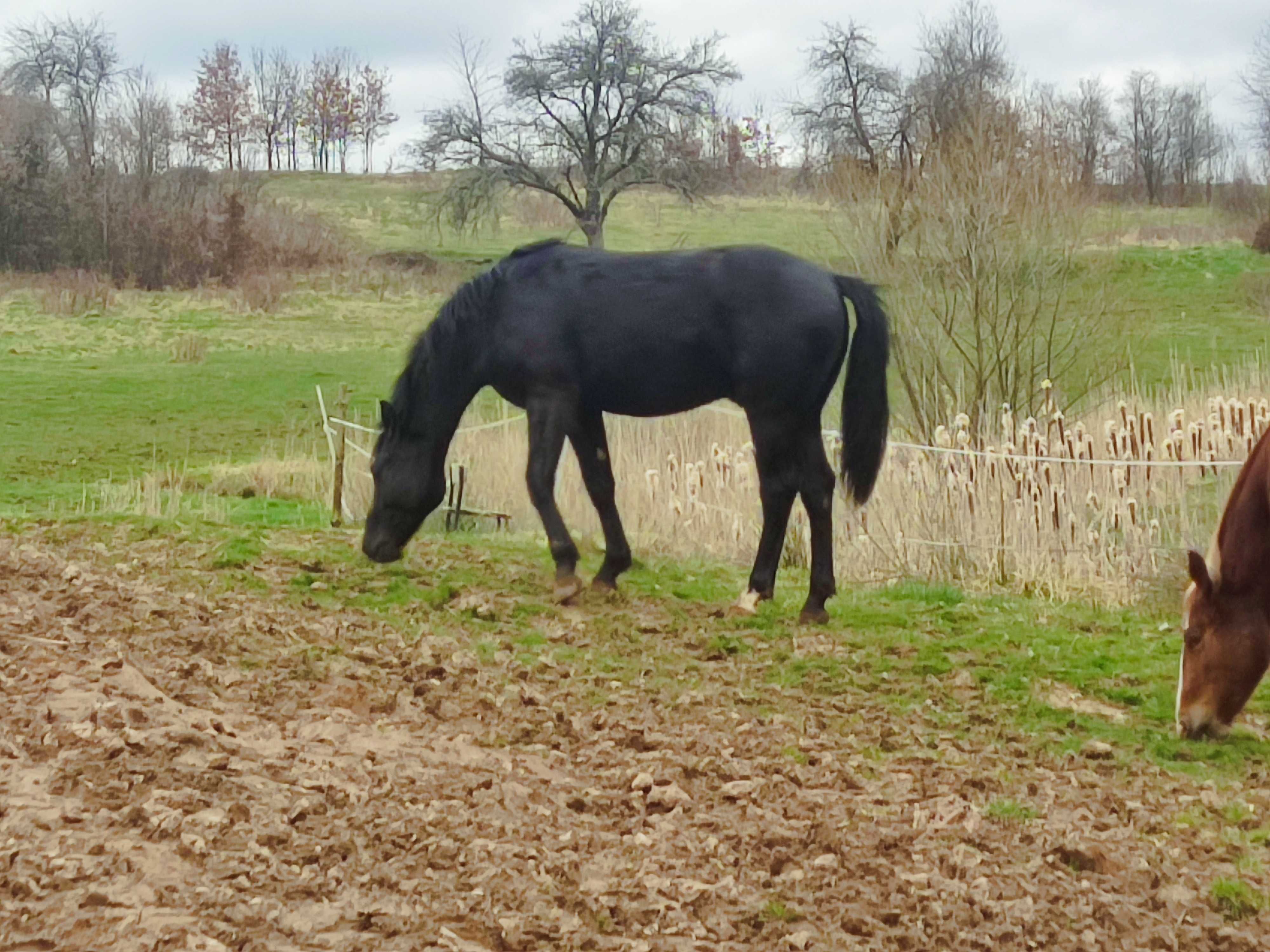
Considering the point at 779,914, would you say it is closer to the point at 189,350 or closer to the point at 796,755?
the point at 796,755

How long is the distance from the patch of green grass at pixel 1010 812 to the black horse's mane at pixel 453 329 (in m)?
4.09

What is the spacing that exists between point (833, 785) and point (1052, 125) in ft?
36.0

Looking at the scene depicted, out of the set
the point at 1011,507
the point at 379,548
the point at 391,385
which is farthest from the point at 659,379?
the point at 391,385

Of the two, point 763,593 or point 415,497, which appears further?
point 415,497

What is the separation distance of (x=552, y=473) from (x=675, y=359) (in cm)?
86

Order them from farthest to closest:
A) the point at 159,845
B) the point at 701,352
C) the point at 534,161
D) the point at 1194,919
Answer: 1. the point at 534,161
2. the point at 701,352
3. the point at 1194,919
4. the point at 159,845

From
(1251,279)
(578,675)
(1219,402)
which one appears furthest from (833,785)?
(1251,279)

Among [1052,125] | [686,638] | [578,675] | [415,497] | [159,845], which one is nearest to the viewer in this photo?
[159,845]

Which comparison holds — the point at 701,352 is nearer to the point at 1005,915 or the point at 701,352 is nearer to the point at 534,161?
the point at 1005,915

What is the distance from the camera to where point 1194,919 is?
10.6ft

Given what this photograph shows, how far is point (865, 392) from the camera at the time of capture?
693 centimetres

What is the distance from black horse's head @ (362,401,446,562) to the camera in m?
7.55

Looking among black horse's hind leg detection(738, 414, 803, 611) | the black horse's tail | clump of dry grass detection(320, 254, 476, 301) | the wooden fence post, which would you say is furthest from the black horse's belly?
clump of dry grass detection(320, 254, 476, 301)

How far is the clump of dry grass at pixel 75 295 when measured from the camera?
98.4 ft
